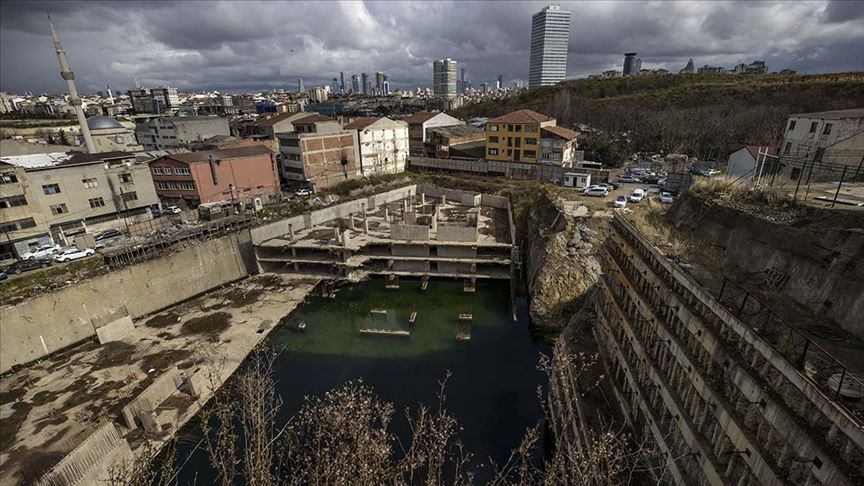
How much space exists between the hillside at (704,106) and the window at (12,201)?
83554mm

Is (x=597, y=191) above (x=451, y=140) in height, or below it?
below

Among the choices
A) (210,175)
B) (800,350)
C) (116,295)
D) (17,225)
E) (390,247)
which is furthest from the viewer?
(210,175)

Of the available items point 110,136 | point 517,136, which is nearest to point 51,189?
point 110,136

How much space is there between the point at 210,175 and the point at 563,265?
43.0 metres

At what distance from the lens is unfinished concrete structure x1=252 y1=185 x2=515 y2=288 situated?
38.2m

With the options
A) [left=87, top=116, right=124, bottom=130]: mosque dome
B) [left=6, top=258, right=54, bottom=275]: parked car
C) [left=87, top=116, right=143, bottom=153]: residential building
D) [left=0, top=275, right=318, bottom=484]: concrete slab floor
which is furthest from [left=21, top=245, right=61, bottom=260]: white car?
[left=87, top=116, right=124, bottom=130]: mosque dome

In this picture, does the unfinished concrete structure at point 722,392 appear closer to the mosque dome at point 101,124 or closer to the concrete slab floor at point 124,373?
the concrete slab floor at point 124,373

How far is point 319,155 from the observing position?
57.3 meters

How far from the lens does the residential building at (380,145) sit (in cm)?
6247

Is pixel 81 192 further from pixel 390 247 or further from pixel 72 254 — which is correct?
pixel 390 247

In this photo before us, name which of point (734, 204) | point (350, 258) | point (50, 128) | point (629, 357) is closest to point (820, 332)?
point (629, 357)

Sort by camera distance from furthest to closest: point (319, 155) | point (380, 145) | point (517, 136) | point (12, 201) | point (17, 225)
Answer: point (380, 145) < point (319, 155) < point (517, 136) < point (17, 225) < point (12, 201)

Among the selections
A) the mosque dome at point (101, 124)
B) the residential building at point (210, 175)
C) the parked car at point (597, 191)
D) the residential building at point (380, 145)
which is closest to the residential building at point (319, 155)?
the residential building at point (380, 145)

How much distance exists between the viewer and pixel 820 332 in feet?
33.9
